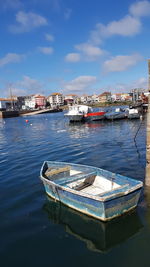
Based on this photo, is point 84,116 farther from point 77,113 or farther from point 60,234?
point 60,234

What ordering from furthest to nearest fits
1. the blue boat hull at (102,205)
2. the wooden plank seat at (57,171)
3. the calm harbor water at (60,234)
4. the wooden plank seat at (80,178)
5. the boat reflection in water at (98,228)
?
the wooden plank seat at (57,171)
the wooden plank seat at (80,178)
the blue boat hull at (102,205)
the boat reflection in water at (98,228)
the calm harbor water at (60,234)

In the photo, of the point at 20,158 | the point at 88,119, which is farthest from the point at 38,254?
the point at 88,119

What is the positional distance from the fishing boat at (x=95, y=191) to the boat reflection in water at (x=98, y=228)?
0.27 metres

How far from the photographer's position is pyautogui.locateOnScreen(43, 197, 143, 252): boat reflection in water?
6.61 m

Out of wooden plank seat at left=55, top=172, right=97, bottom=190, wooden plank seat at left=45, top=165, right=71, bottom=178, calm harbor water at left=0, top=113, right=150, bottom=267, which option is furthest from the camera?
wooden plank seat at left=45, top=165, right=71, bottom=178

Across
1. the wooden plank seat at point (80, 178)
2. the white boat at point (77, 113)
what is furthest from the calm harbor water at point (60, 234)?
the white boat at point (77, 113)

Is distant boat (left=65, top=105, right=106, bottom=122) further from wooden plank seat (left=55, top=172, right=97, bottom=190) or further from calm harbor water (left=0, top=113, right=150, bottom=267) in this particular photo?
wooden plank seat (left=55, top=172, right=97, bottom=190)

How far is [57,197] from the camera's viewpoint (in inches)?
346

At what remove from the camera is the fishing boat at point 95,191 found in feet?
22.9

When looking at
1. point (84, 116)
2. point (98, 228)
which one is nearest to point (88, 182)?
point (98, 228)

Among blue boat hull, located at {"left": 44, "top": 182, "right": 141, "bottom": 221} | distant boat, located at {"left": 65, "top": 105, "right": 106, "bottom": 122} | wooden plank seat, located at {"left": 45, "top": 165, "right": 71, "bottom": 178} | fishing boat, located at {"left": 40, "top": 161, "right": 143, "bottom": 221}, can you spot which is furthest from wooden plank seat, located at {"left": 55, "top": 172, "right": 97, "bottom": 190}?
distant boat, located at {"left": 65, "top": 105, "right": 106, "bottom": 122}

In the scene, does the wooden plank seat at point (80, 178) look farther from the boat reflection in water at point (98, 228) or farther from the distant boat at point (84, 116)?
the distant boat at point (84, 116)

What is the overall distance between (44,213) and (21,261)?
103 inches

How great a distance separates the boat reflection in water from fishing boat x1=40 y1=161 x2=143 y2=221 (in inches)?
10.5
